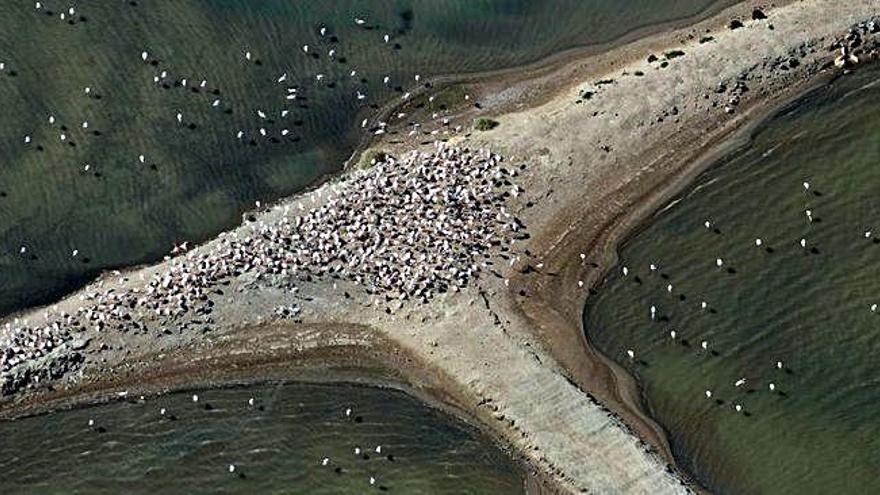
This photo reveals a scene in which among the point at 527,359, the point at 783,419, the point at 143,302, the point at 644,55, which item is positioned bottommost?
the point at 783,419

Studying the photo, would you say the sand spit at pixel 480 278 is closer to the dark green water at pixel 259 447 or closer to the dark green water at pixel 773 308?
the dark green water at pixel 259 447

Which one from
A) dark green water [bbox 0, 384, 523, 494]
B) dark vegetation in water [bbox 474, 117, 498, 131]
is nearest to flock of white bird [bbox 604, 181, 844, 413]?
dark vegetation in water [bbox 474, 117, 498, 131]

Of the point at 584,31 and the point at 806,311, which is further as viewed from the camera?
the point at 584,31

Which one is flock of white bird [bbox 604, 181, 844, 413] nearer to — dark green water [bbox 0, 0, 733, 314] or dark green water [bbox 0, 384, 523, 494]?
dark green water [bbox 0, 384, 523, 494]

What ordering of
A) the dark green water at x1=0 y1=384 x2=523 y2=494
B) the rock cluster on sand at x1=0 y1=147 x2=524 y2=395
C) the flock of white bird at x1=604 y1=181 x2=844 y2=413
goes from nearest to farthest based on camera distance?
1. the dark green water at x1=0 y1=384 x2=523 y2=494
2. the flock of white bird at x1=604 y1=181 x2=844 y2=413
3. the rock cluster on sand at x1=0 y1=147 x2=524 y2=395

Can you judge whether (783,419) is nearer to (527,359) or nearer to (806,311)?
(806,311)

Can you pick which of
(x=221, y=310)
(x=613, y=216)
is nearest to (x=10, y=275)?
(x=221, y=310)

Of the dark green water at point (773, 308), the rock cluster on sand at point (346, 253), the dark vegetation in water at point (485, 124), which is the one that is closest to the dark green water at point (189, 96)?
the rock cluster on sand at point (346, 253)
